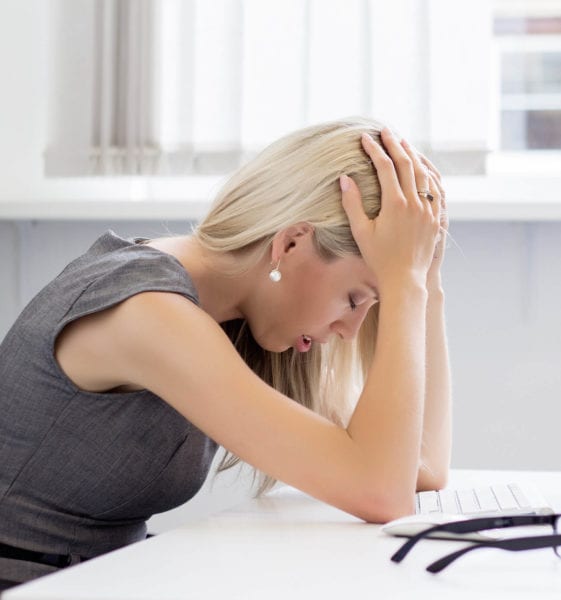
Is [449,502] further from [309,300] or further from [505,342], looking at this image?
[505,342]

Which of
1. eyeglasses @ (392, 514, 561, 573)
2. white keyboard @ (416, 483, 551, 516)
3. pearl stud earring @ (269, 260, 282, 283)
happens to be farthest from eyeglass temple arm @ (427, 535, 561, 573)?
pearl stud earring @ (269, 260, 282, 283)

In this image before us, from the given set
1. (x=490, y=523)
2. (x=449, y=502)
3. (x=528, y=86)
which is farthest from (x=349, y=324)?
(x=528, y=86)

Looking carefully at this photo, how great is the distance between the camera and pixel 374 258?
1.20 meters

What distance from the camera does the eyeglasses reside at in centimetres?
73

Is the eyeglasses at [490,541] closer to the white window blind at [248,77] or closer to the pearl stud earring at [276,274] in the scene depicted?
the pearl stud earring at [276,274]

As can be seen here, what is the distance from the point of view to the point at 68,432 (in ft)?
3.77

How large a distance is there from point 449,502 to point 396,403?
0.43 ft

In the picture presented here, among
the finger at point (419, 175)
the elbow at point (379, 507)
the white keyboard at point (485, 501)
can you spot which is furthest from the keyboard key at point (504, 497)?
the finger at point (419, 175)

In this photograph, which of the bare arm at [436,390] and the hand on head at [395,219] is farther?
the bare arm at [436,390]

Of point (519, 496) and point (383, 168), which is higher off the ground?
point (383, 168)

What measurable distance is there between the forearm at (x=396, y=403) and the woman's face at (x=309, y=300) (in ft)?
0.29

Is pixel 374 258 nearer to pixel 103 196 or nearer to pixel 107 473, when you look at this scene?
pixel 107 473

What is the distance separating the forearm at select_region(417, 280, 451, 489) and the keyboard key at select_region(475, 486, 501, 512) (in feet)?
0.52

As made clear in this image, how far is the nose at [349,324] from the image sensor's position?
1322 millimetres
